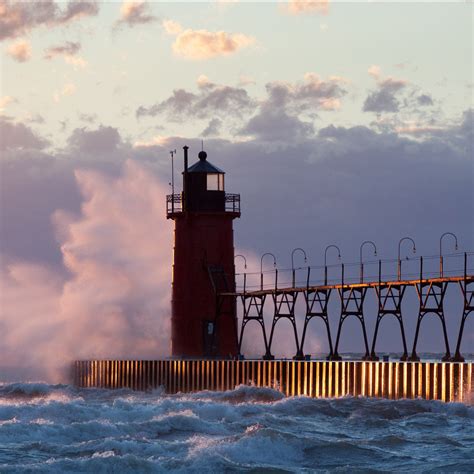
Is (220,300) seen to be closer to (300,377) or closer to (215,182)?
(215,182)

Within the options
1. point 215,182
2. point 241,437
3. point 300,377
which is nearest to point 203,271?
point 215,182

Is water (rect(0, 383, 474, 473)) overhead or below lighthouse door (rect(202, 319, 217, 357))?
below

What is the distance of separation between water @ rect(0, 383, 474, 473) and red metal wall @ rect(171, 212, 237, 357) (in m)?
18.0

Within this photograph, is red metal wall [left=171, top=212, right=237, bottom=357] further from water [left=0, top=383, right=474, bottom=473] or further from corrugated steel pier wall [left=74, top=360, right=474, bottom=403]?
water [left=0, top=383, right=474, bottom=473]

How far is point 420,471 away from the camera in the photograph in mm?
28234

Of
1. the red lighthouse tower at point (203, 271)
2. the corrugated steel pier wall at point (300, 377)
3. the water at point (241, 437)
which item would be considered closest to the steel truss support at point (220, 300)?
the red lighthouse tower at point (203, 271)

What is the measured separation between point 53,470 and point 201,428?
8017 mm

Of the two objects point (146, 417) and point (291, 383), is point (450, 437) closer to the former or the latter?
point (146, 417)

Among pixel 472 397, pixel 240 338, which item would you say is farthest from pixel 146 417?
Answer: pixel 240 338

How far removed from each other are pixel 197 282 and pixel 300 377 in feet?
43.4

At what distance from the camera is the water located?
92.7ft

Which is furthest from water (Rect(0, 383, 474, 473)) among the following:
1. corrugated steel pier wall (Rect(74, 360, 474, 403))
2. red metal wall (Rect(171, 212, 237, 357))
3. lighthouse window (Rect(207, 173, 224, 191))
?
lighthouse window (Rect(207, 173, 224, 191))

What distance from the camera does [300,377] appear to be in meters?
49.9

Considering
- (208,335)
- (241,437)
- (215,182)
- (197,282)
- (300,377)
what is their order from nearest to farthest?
(241,437) → (300,377) → (208,335) → (197,282) → (215,182)
